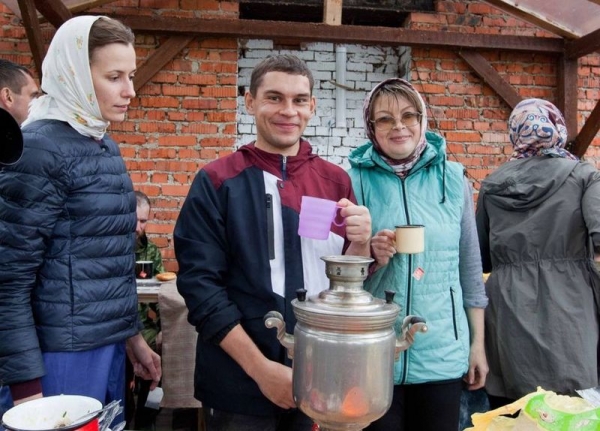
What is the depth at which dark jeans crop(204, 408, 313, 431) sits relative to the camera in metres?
1.52

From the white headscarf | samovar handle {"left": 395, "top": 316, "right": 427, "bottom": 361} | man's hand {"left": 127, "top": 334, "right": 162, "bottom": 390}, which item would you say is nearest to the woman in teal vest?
samovar handle {"left": 395, "top": 316, "right": 427, "bottom": 361}

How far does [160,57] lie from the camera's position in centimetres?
421

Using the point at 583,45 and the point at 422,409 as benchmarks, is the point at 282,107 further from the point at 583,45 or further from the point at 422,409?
the point at 583,45

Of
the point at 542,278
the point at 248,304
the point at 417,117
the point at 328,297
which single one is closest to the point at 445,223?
the point at 417,117

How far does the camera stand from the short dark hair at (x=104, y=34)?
155 centimetres

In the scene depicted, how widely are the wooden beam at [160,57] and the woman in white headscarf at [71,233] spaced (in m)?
2.73

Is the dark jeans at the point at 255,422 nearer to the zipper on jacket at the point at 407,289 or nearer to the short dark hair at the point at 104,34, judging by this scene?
the zipper on jacket at the point at 407,289

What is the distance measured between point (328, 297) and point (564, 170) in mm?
1558

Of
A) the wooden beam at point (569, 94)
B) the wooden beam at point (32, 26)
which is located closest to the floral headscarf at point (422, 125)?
the wooden beam at point (32, 26)

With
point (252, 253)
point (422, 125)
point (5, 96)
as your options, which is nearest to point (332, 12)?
point (5, 96)

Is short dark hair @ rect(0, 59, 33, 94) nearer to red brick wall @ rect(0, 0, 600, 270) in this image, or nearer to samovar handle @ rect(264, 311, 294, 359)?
red brick wall @ rect(0, 0, 600, 270)

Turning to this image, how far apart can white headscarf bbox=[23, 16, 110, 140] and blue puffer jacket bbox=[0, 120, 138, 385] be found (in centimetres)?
4

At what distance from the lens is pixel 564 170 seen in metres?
2.21

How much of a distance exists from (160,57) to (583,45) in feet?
11.1
